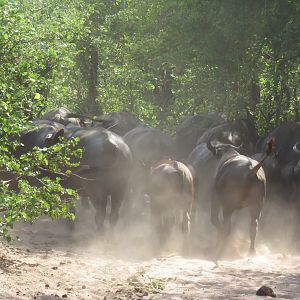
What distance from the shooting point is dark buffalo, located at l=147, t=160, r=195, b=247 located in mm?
11133

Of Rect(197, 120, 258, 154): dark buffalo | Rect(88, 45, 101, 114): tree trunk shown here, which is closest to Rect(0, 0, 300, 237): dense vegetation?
Rect(197, 120, 258, 154): dark buffalo

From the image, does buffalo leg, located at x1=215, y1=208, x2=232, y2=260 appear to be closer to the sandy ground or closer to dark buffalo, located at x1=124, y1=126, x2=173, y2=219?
the sandy ground

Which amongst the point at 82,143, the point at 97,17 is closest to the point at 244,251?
the point at 82,143

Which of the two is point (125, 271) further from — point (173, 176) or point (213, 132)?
point (213, 132)

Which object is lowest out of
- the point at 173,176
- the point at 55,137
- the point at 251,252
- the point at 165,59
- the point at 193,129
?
the point at 251,252

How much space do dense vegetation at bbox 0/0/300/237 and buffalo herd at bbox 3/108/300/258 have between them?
3.00 feet

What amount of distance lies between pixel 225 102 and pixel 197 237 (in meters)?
5.49

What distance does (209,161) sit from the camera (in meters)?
14.3

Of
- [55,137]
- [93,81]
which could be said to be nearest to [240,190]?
[55,137]

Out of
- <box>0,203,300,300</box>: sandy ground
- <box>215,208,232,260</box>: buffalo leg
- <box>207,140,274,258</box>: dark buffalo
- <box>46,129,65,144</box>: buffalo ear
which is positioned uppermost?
<box>46,129,65,144</box>: buffalo ear

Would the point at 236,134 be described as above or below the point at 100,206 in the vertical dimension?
above

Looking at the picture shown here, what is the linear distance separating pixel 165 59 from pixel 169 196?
9.51 metres

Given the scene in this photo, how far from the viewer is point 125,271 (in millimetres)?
9367

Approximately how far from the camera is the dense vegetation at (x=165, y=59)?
27.3ft
